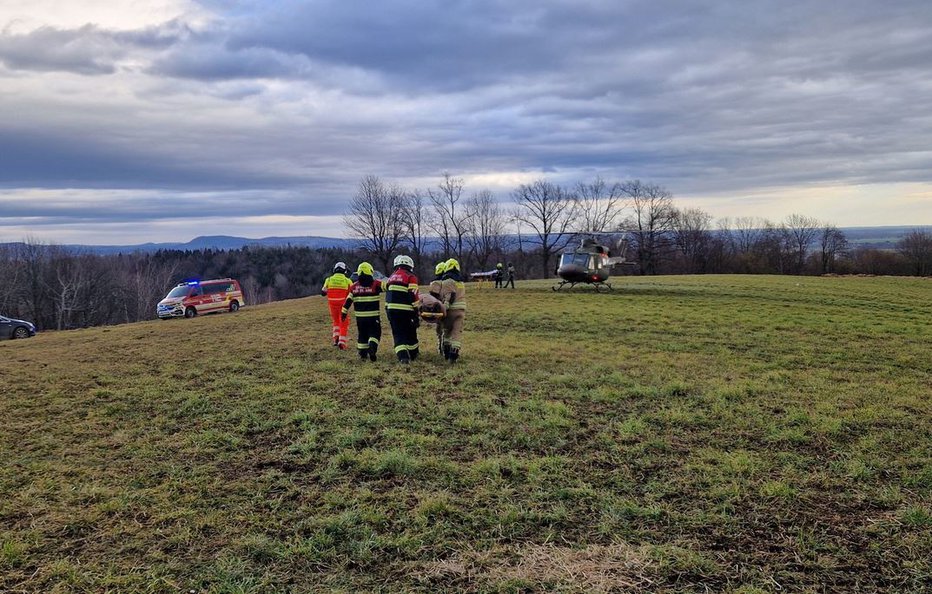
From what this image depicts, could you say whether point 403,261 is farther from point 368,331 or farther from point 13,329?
point 13,329

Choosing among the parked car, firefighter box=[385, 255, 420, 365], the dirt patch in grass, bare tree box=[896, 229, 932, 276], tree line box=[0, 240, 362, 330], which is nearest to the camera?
the dirt patch in grass

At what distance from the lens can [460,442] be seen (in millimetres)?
6340

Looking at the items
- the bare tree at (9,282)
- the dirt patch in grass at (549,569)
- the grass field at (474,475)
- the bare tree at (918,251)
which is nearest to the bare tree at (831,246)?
the bare tree at (918,251)

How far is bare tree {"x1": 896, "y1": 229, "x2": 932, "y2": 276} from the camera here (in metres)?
58.2

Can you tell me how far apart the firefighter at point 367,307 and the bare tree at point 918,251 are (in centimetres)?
6700

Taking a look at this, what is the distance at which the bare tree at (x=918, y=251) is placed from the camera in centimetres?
5821

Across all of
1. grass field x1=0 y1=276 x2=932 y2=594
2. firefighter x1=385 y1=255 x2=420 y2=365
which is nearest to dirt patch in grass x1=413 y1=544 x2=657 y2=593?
grass field x1=0 y1=276 x2=932 y2=594

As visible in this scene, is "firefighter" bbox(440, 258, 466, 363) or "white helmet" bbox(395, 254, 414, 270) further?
"firefighter" bbox(440, 258, 466, 363)

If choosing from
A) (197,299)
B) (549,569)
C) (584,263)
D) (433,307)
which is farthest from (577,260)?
(549,569)

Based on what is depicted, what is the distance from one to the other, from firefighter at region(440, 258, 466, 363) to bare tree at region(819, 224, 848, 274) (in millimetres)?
66928

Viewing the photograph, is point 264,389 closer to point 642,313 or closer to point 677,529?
point 677,529

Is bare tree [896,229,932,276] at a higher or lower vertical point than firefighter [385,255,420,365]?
higher

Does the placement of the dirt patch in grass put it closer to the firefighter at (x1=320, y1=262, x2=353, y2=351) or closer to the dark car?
the firefighter at (x1=320, y1=262, x2=353, y2=351)

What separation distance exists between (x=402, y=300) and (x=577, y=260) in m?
18.1
